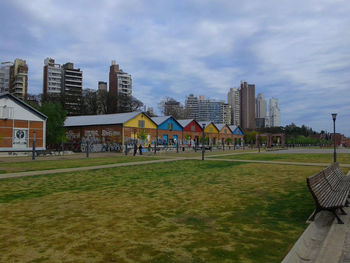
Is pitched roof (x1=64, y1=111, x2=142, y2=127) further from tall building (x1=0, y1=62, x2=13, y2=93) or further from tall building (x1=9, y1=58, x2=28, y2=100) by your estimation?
tall building (x1=0, y1=62, x2=13, y2=93)

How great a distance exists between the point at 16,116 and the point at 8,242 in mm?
34282

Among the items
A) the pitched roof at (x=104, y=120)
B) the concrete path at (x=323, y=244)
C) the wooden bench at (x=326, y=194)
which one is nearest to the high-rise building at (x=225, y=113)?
the pitched roof at (x=104, y=120)

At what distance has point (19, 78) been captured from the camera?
384ft

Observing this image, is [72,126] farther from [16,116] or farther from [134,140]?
[16,116]

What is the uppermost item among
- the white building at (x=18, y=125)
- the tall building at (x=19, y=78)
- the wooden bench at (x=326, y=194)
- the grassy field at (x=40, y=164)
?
the tall building at (x=19, y=78)

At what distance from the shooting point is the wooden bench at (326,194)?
18.6 ft

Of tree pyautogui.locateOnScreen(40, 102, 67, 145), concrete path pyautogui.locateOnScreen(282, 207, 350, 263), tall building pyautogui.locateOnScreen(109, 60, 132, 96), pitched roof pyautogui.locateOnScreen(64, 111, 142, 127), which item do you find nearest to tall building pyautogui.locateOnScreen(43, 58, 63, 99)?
tall building pyautogui.locateOnScreen(109, 60, 132, 96)

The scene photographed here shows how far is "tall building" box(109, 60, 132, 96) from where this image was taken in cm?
12950

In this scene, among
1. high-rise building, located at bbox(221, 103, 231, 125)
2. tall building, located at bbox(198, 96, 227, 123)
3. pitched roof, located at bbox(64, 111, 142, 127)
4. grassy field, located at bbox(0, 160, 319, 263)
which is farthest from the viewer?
high-rise building, located at bbox(221, 103, 231, 125)

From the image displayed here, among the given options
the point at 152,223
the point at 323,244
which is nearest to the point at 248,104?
the point at 152,223

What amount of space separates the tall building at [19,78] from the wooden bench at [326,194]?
125042 mm

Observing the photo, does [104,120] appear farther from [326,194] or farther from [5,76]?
[5,76]

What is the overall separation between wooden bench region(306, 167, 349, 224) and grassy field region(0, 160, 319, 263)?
1.96 ft

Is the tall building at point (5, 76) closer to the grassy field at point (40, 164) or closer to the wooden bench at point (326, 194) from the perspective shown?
the grassy field at point (40, 164)
